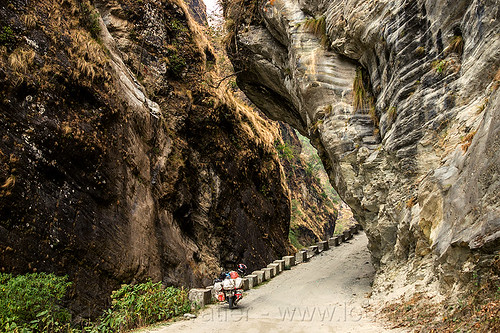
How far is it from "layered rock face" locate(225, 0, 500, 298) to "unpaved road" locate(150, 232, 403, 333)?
125cm

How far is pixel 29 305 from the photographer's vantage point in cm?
624

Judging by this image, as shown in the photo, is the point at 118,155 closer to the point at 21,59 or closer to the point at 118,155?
the point at 118,155

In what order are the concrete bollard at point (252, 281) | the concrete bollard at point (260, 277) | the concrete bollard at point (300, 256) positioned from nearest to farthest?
the concrete bollard at point (252, 281) < the concrete bollard at point (260, 277) < the concrete bollard at point (300, 256)

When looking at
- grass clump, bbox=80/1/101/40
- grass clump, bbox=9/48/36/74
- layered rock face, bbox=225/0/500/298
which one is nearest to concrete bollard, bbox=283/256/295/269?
layered rock face, bbox=225/0/500/298

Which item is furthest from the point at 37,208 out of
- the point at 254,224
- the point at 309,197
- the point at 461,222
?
the point at 309,197

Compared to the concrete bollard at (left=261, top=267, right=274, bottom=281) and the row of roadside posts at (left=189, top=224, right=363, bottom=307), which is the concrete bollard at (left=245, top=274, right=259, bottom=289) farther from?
the concrete bollard at (left=261, top=267, right=274, bottom=281)

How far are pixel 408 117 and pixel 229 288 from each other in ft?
21.2

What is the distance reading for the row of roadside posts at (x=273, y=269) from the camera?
9195mm

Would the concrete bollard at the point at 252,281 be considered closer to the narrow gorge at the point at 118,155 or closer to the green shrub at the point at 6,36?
the narrow gorge at the point at 118,155

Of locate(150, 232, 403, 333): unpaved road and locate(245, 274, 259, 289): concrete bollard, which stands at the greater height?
locate(245, 274, 259, 289): concrete bollard

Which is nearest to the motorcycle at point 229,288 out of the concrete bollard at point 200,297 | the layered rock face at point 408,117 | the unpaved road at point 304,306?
the unpaved road at point 304,306

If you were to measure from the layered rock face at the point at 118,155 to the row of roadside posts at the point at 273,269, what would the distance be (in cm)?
251

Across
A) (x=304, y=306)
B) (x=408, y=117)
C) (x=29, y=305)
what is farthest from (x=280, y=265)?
(x=29, y=305)

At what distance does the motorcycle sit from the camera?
8.86 m
